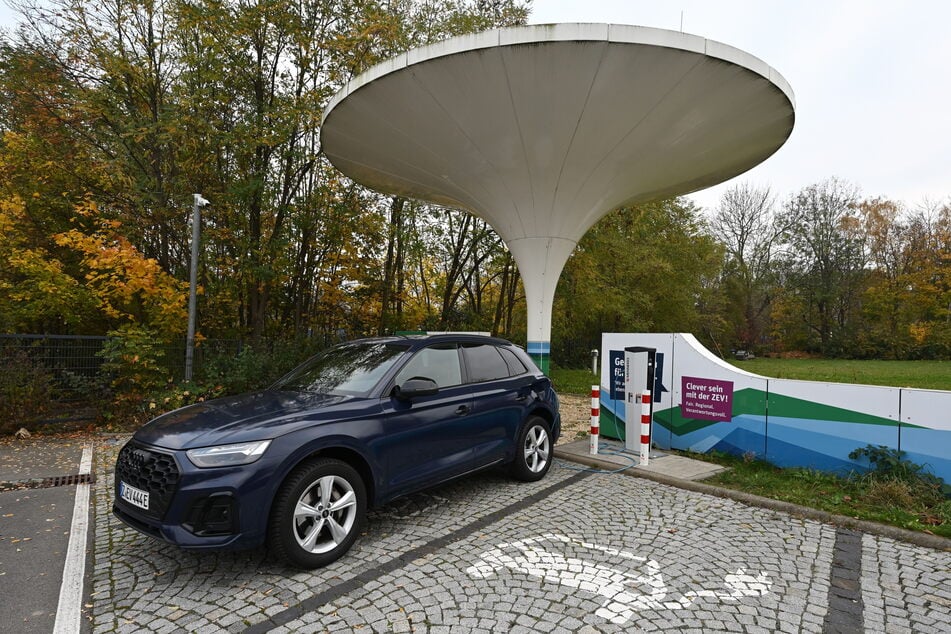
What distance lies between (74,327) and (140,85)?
5908mm

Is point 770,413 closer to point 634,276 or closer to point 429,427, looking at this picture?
point 429,427

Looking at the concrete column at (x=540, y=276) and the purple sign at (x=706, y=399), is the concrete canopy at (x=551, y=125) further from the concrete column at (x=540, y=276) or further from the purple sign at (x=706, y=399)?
the purple sign at (x=706, y=399)

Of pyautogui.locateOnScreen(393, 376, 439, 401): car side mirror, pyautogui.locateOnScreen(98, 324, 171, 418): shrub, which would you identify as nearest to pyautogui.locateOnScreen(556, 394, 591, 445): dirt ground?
pyautogui.locateOnScreen(393, 376, 439, 401): car side mirror

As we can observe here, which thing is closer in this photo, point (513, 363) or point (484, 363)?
point (484, 363)

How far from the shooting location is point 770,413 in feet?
21.7

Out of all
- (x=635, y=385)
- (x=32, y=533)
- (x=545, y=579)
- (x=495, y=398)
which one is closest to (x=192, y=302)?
(x=32, y=533)

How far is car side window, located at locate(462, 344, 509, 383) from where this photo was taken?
18.3 feet

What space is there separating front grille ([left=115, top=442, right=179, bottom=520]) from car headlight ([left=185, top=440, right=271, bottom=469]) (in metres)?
0.15

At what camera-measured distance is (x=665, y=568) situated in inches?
153

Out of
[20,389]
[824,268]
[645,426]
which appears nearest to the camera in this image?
[645,426]

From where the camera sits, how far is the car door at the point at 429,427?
438 cm

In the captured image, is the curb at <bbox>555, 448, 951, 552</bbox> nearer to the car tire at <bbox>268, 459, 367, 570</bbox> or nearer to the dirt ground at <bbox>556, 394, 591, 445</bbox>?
the dirt ground at <bbox>556, 394, 591, 445</bbox>

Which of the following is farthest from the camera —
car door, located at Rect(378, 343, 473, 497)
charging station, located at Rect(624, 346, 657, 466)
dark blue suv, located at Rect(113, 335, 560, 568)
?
charging station, located at Rect(624, 346, 657, 466)

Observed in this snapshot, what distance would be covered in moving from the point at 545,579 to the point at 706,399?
4553 millimetres
